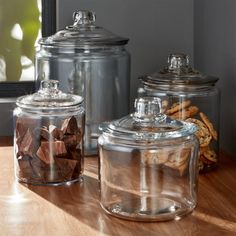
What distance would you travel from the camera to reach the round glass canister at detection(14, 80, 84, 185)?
1503mm

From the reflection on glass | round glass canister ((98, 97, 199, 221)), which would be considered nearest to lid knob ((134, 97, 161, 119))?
round glass canister ((98, 97, 199, 221))

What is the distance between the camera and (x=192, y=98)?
162 cm

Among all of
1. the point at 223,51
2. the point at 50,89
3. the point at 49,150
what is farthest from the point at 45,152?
the point at 223,51

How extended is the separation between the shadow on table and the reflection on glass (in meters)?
0.73

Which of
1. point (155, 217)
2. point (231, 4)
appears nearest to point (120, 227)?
point (155, 217)

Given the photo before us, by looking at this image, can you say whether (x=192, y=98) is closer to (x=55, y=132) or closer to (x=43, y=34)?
(x=55, y=132)

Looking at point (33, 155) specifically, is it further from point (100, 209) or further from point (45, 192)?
point (100, 209)

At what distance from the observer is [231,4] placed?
1.73 metres

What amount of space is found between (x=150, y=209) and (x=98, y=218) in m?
0.09

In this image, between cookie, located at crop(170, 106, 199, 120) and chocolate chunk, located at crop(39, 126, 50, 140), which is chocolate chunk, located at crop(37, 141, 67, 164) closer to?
chocolate chunk, located at crop(39, 126, 50, 140)

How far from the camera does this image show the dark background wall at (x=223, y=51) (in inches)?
68.6

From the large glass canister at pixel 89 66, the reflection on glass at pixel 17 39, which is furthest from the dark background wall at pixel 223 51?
the reflection on glass at pixel 17 39

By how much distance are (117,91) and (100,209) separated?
1.60 feet

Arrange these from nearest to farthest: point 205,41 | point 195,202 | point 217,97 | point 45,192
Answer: point 195,202
point 45,192
point 217,97
point 205,41
